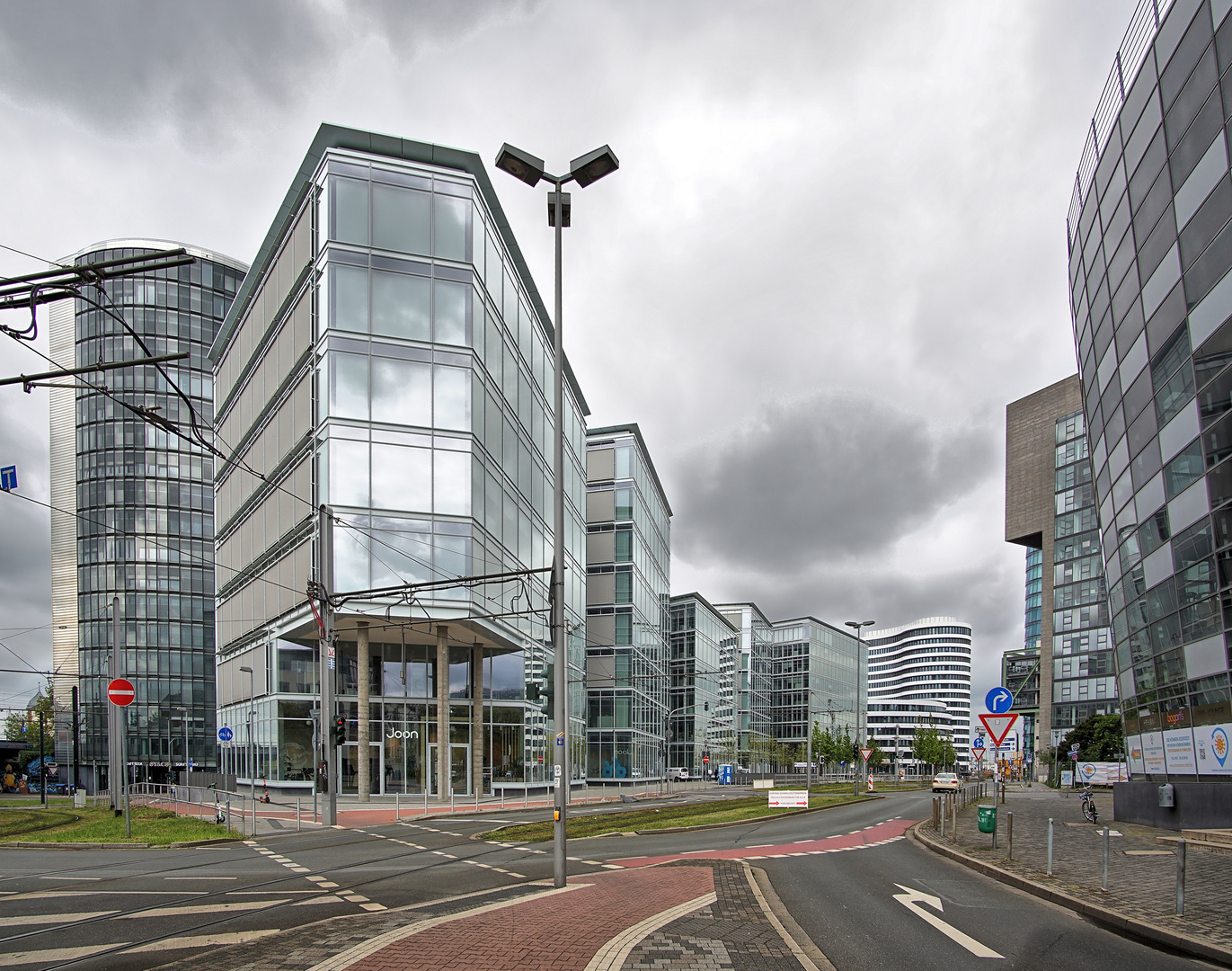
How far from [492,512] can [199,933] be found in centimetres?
3559

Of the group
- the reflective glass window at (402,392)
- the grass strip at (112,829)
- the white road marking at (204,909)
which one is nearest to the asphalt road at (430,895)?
the white road marking at (204,909)

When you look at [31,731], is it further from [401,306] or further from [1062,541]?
[1062,541]

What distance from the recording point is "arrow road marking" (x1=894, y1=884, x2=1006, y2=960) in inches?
411

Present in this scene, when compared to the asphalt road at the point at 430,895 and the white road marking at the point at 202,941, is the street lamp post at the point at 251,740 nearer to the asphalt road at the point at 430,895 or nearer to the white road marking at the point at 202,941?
the asphalt road at the point at 430,895

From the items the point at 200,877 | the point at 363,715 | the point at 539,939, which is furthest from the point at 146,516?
the point at 539,939

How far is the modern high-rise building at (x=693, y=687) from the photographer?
3984 inches

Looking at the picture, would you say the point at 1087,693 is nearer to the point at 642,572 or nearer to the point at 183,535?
the point at 642,572

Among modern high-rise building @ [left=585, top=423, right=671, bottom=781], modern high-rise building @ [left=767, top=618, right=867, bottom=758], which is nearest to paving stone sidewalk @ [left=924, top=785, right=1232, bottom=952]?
modern high-rise building @ [left=585, top=423, right=671, bottom=781]

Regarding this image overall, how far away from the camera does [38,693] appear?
10175 cm

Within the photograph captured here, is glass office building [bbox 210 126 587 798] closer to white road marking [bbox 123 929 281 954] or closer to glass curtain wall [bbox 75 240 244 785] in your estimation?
white road marking [bbox 123 929 281 954]

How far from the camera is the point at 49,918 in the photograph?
11508 mm

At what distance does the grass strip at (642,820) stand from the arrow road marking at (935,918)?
26.3 ft

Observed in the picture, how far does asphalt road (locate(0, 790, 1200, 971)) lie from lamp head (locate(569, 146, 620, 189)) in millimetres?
11224

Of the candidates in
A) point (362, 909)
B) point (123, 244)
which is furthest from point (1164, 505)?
point (123, 244)
